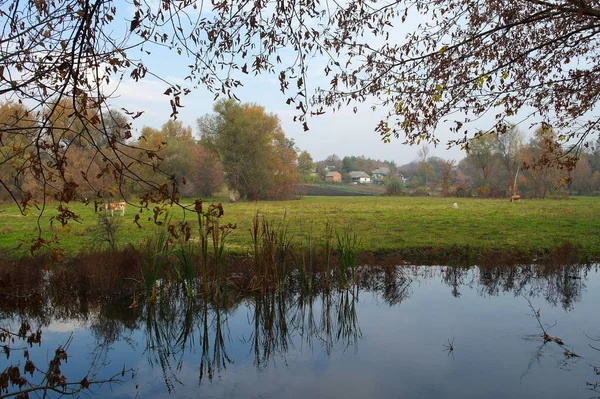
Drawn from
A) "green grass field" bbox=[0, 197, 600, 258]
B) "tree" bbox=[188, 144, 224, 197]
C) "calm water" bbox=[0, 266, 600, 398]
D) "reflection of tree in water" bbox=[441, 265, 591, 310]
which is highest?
"tree" bbox=[188, 144, 224, 197]

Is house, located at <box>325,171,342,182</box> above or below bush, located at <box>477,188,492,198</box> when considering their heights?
above

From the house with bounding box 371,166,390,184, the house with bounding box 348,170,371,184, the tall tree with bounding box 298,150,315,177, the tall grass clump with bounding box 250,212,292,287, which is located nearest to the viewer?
the tall grass clump with bounding box 250,212,292,287

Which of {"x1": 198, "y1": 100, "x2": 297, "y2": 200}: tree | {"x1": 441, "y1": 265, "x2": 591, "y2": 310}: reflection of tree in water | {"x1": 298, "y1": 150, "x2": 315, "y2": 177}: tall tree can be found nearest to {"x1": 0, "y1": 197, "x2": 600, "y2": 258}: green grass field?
{"x1": 441, "y1": 265, "x2": 591, "y2": 310}: reflection of tree in water

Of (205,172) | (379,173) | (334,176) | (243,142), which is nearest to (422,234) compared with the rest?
(243,142)

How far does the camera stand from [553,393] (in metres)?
5.29

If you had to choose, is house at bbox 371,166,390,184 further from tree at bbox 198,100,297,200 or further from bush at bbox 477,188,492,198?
tree at bbox 198,100,297,200

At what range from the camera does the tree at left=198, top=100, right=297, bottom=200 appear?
142ft

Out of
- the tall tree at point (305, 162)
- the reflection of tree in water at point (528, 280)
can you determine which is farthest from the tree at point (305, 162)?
the reflection of tree in water at point (528, 280)

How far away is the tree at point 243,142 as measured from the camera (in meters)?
43.2

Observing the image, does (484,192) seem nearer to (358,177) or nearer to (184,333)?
(184,333)

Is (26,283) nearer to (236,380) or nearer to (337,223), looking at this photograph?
(236,380)

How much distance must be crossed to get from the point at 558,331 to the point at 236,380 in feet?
14.8

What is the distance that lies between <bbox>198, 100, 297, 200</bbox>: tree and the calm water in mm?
34181

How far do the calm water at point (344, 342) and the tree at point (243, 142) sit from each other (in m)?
34.2
